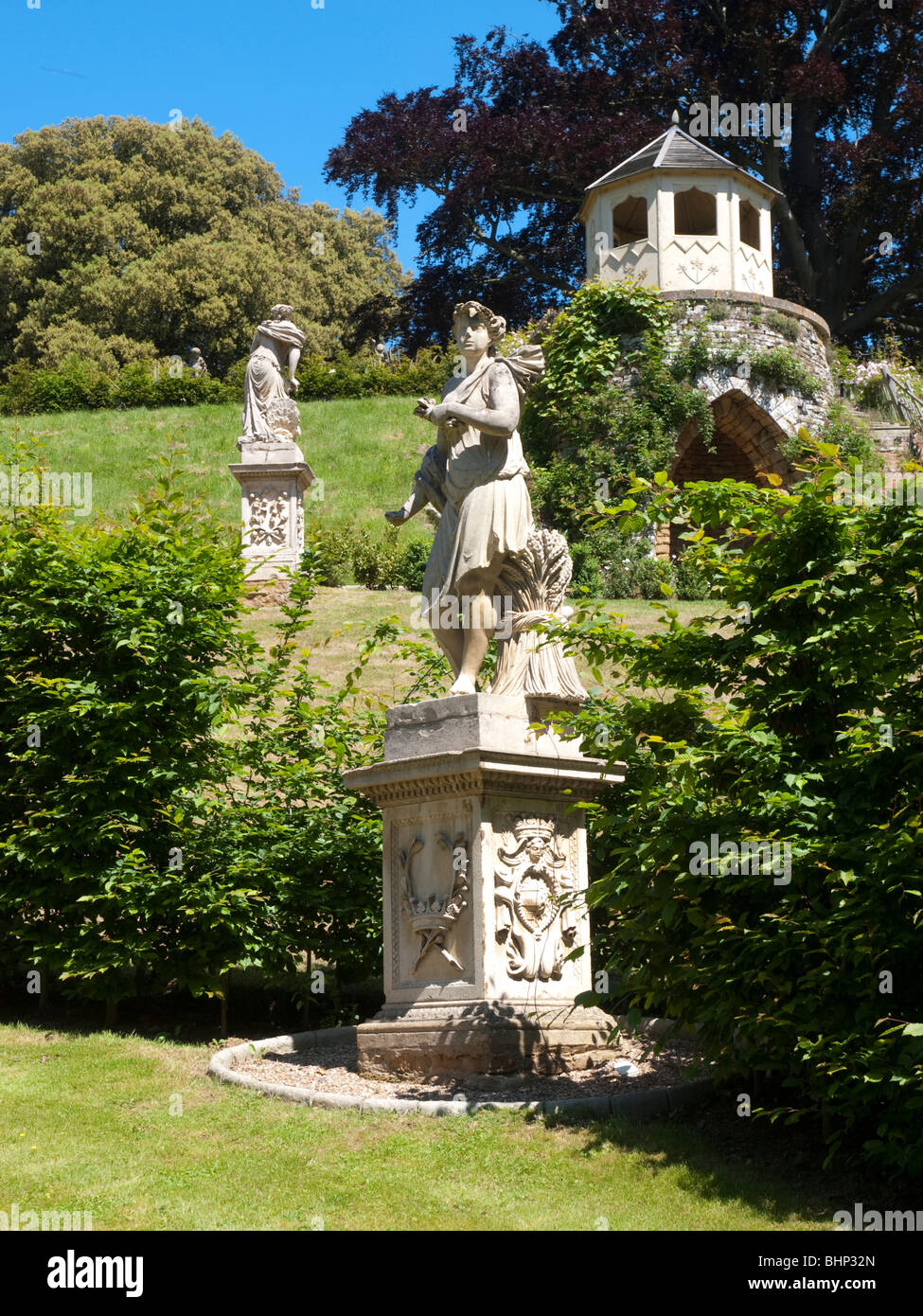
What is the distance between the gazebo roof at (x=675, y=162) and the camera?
24938 mm

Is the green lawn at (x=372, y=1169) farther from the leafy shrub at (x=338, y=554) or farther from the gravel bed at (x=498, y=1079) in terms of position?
the leafy shrub at (x=338, y=554)

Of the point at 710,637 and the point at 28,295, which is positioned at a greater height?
the point at 28,295

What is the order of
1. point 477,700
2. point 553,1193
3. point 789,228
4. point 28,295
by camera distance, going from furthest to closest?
A: 1. point 28,295
2. point 789,228
3. point 477,700
4. point 553,1193

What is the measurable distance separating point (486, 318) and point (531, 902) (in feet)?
11.1

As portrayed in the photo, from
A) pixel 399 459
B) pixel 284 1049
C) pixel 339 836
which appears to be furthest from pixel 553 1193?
pixel 399 459

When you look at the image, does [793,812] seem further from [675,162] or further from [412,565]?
[675,162]

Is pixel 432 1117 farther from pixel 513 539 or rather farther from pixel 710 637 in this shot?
pixel 513 539

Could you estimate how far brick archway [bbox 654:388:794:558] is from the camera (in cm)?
2362

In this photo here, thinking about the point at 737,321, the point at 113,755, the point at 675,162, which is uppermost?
the point at 675,162

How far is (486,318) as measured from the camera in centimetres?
841

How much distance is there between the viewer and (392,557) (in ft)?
74.7

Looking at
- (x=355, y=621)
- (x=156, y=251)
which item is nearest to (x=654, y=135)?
(x=355, y=621)

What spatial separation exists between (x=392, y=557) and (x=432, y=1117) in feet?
54.5

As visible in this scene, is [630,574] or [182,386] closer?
[630,574]
